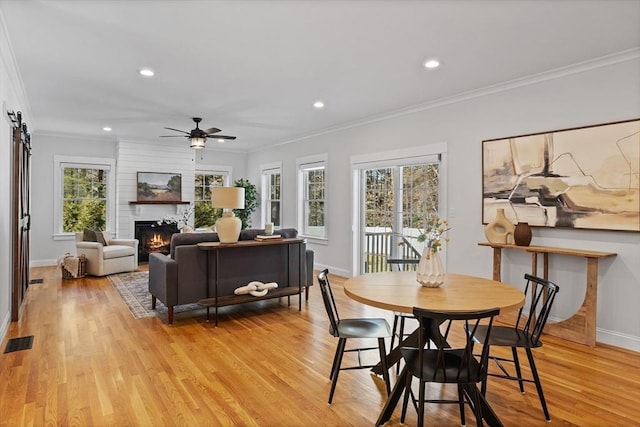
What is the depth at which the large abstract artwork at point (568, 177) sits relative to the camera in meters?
3.47

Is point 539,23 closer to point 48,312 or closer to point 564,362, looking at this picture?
point 564,362

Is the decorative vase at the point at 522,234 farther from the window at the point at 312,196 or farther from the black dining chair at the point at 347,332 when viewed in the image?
the window at the point at 312,196

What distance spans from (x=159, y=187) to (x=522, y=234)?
7.28 m

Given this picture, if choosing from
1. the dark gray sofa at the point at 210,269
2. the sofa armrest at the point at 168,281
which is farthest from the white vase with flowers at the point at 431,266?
the sofa armrest at the point at 168,281

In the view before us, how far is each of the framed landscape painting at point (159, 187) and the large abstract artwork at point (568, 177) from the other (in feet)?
21.9

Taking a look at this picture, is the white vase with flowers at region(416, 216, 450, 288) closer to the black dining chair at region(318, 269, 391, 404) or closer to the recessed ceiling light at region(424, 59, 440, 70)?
the black dining chair at region(318, 269, 391, 404)

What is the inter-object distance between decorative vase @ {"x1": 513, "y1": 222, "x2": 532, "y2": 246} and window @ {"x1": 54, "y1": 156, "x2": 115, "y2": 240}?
7720 millimetres

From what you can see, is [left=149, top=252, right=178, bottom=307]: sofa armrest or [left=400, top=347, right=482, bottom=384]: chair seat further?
[left=149, top=252, right=178, bottom=307]: sofa armrest

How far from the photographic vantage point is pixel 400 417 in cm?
234

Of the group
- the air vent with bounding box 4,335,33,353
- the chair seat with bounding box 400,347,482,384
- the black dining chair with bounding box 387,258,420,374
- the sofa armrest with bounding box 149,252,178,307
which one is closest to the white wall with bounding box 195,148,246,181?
the sofa armrest with bounding box 149,252,178,307

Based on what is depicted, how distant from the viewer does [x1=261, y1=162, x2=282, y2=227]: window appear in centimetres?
862

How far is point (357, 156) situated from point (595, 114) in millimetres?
3317

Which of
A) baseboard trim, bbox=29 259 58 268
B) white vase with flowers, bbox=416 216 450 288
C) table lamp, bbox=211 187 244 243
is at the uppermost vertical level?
table lamp, bbox=211 187 244 243

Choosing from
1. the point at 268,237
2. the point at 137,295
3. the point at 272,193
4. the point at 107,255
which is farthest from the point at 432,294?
the point at 272,193
